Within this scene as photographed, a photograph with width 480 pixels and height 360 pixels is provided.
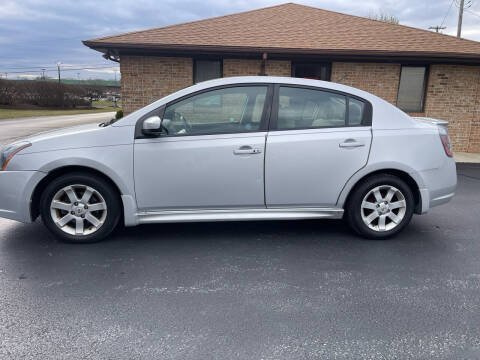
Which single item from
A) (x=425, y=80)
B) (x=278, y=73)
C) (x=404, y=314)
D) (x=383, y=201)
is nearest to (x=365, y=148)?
(x=383, y=201)

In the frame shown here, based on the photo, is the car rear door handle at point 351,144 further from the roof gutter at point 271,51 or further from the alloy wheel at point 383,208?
the roof gutter at point 271,51

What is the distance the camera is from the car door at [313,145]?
3891mm

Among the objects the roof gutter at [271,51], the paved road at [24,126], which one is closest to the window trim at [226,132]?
the roof gutter at [271,51]

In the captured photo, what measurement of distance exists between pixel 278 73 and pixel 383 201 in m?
7.86

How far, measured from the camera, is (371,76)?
11.4 metres

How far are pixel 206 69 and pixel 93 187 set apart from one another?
26.3ft

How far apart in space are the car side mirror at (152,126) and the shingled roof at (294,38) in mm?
7182

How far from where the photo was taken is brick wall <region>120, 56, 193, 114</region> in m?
10.6

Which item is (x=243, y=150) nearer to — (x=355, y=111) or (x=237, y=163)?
(x=237, y=163)

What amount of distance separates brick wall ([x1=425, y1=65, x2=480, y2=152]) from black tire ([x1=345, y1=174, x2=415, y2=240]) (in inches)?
345

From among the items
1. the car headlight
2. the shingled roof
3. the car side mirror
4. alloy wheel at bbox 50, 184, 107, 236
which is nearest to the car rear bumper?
the car side mirror

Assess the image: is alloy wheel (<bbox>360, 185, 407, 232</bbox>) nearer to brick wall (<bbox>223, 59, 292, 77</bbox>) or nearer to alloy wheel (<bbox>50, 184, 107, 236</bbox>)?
alloy wheel (<bbox>50, 184, 107, 236</bbox>)

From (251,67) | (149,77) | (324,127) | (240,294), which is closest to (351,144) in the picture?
(324,127)

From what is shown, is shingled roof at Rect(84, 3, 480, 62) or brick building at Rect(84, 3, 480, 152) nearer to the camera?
shingled roof at Rect(84, 3, 480, 62)
